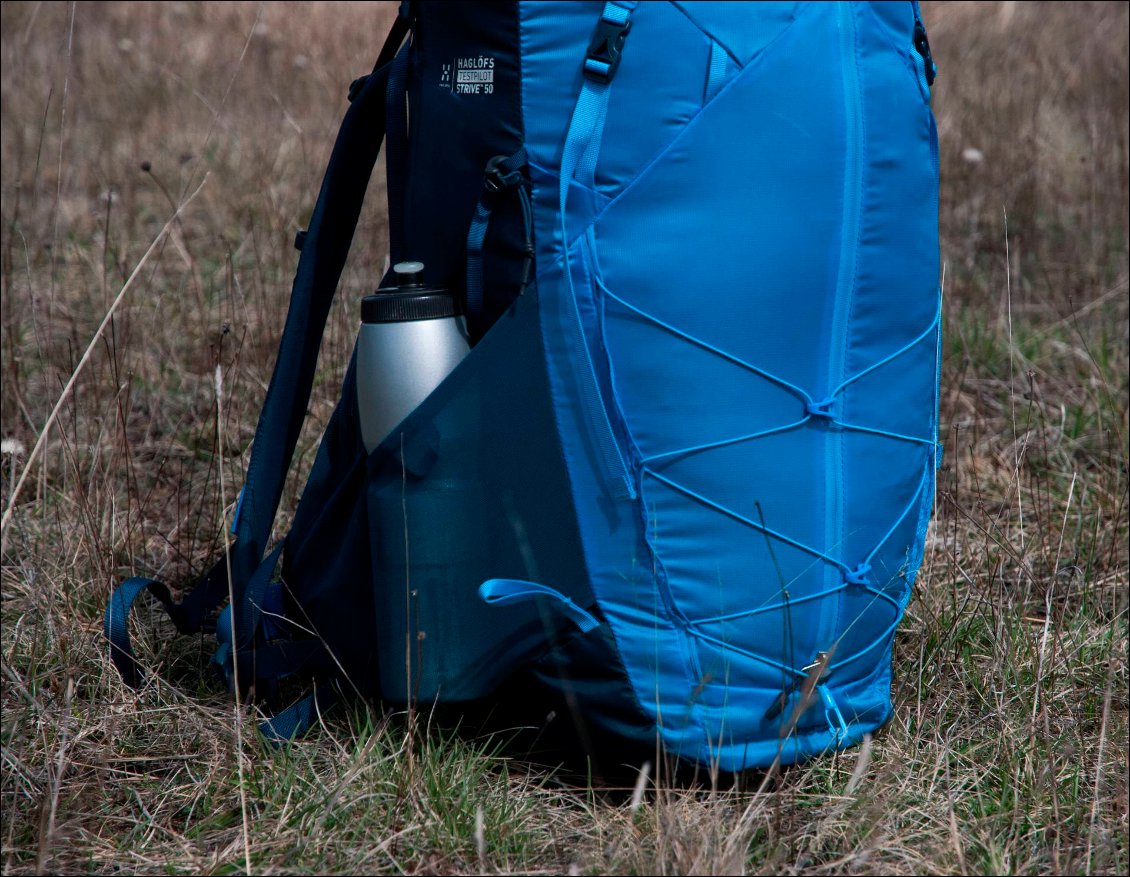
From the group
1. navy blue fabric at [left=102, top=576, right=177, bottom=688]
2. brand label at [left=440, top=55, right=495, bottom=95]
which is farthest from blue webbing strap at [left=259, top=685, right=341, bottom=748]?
brand label at [left=440, top=55, right=495, bottom=95]

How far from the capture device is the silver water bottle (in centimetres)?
141

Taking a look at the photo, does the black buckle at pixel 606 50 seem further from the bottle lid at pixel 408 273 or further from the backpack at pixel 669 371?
the bottle lid at pixel 408 273

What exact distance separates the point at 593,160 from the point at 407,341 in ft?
1.07

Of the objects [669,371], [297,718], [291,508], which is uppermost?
[669,371]

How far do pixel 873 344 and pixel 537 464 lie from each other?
17.3 inches

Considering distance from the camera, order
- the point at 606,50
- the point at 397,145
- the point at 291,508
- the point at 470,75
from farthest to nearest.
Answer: the point at 291,508
the point at 397,145
the point at 470,75
the point at 606,50

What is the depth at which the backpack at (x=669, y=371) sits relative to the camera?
1289 mm

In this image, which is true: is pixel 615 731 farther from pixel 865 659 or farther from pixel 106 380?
pixel 106 380

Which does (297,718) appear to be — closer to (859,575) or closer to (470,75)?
(859,575)

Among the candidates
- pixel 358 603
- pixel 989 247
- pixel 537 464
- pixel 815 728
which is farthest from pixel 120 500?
pixel 989 247

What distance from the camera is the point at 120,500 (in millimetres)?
2312

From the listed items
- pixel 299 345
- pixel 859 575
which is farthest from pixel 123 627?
pixel 859 575

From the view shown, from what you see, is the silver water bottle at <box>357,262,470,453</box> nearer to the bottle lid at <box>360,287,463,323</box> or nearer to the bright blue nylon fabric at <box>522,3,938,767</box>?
the bottle lid at <box>360,287,463,323</box>

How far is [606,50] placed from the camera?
1.27 metres
